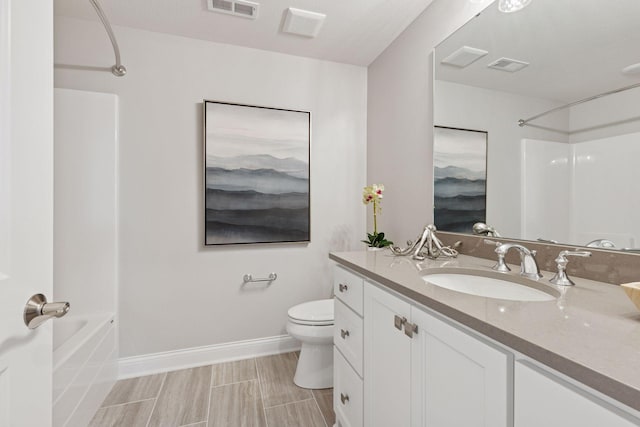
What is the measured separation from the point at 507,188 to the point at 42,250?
5.22ft

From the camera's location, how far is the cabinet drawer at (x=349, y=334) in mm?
1217

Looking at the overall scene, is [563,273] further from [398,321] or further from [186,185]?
[186,185]

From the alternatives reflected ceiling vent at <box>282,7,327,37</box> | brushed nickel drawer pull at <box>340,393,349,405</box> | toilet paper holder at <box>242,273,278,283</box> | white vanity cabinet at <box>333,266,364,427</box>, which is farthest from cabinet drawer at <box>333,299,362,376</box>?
reflected ceiling vent at <box>282,7,327,37</box>

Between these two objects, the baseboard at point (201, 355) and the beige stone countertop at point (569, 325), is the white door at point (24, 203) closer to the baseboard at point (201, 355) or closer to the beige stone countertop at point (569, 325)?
the beige stone countertop at point (569, 325)

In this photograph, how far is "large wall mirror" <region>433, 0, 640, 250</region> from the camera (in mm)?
939

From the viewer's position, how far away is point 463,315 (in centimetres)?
→ 67

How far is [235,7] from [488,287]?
201 centimetres

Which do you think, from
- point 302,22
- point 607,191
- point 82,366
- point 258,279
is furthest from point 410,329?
point 302,22

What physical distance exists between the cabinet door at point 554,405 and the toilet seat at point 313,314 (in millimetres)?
1298

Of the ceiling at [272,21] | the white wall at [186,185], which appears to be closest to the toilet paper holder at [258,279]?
the white wall at [186,185]

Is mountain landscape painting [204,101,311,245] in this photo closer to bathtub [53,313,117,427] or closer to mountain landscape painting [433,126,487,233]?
bathtub [53,313,117,427]

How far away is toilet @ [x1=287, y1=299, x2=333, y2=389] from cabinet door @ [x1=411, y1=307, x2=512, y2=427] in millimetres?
944

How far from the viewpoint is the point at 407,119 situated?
1965mm

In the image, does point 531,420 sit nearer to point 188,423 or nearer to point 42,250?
point 42,250
